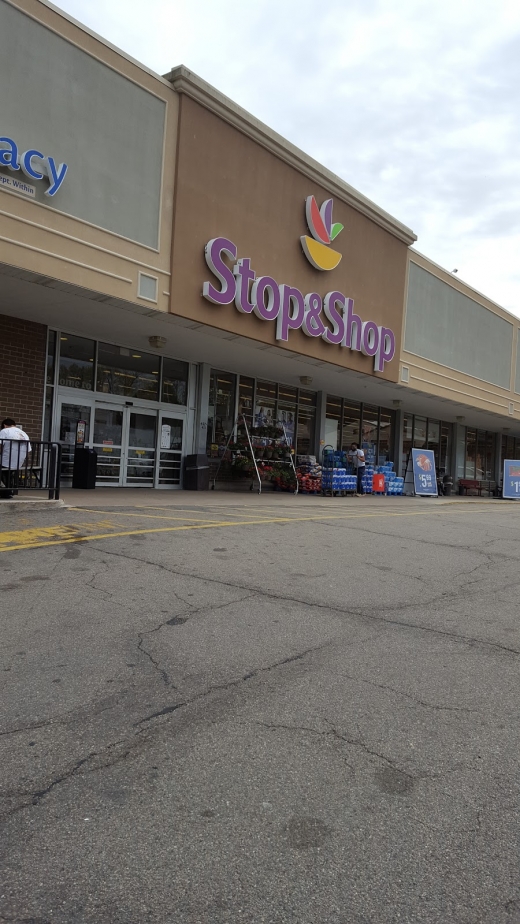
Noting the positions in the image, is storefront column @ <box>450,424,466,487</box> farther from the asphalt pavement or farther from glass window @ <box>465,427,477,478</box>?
the asphalt pavement

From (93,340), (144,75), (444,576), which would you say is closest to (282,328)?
(93,340)

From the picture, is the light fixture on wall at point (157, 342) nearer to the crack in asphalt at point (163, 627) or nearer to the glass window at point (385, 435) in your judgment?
the crack in asphalt at point (163, 627)

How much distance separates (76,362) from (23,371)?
1.73 meters

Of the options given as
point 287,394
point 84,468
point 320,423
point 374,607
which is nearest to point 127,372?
point 84,468

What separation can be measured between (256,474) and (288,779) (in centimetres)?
1705

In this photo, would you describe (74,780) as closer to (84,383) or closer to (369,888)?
(369,888)

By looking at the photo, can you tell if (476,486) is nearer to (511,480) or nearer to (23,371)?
(511,480)

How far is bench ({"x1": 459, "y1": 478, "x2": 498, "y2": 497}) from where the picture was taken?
30125mm

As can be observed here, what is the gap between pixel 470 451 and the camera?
34344 millimetres

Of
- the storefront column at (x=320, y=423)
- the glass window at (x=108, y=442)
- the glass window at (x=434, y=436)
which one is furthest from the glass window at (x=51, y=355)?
the glass window at (x=434, y=436)

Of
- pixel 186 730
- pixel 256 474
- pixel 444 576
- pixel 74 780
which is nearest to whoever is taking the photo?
pixel 74 780

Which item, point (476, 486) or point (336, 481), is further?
point (476, 486)

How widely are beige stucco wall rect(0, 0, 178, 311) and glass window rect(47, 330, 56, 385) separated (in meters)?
3.41

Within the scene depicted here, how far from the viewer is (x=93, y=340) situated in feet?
55.6
